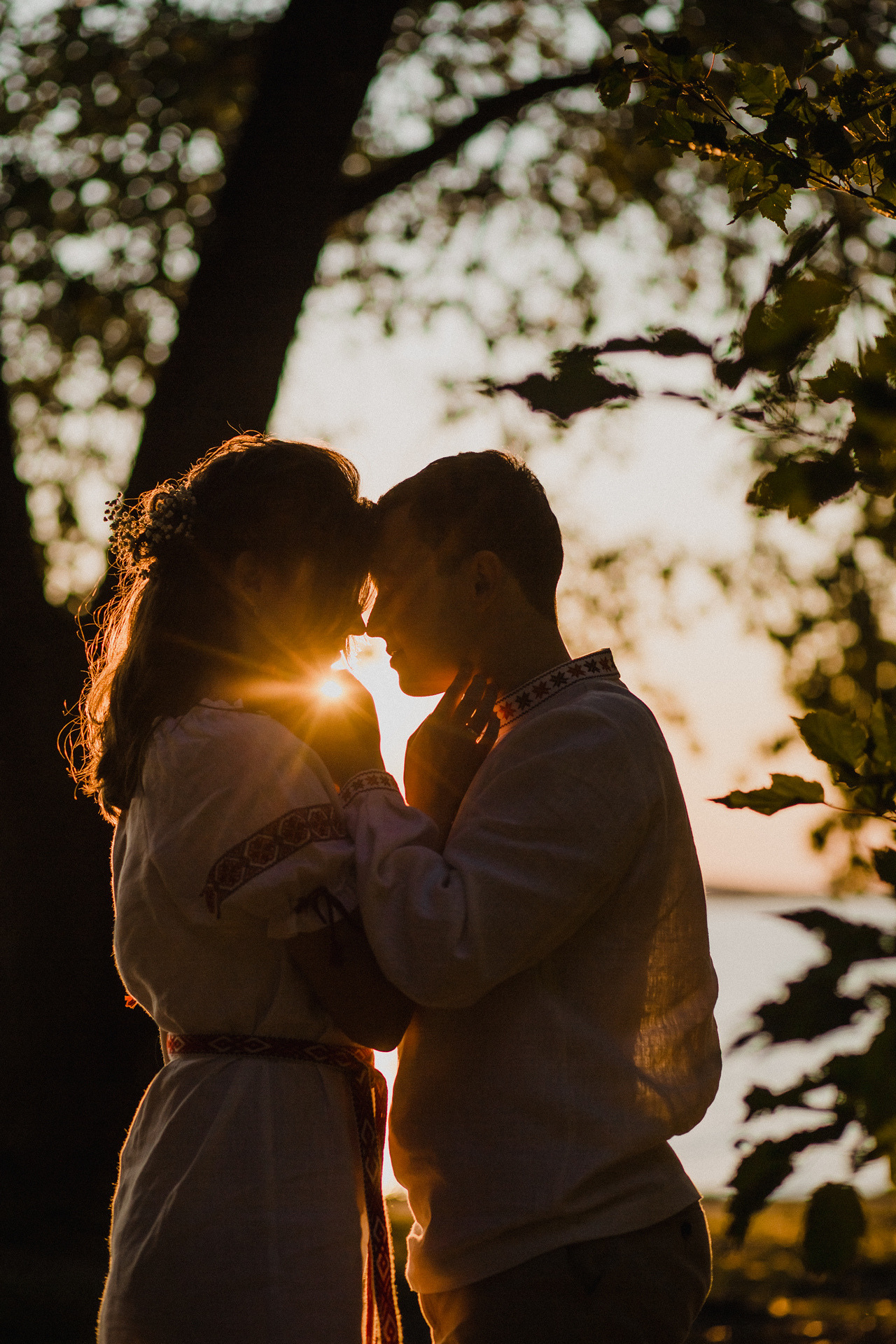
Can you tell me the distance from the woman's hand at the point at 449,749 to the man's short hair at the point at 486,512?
278mm

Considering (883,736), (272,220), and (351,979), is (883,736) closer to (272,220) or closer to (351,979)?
(351,979)

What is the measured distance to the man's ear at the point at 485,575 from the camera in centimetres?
234

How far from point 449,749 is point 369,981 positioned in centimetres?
46

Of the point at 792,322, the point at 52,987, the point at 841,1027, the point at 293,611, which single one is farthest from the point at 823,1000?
the point at 52,987

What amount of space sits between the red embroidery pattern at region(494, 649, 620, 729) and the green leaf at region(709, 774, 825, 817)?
1086 millimetres

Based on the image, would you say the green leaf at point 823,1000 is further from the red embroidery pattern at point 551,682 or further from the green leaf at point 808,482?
the red embroidery pattern at point 551,682

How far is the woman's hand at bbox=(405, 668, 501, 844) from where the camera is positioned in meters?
2.11

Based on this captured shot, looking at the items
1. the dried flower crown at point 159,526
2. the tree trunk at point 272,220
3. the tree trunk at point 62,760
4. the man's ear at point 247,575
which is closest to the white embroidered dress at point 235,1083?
the man's ear at point 247,575

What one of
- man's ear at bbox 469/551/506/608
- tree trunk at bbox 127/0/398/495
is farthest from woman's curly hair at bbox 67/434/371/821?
tree trunk at bbox 127/0/398/495

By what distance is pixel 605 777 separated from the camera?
1.96 meters

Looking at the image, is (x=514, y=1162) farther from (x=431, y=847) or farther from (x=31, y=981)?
(x=31, y=981)

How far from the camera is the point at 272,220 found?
5.50 metres

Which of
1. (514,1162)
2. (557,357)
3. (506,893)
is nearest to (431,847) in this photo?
(506,893)

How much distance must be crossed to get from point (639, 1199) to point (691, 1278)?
20 centimetres
